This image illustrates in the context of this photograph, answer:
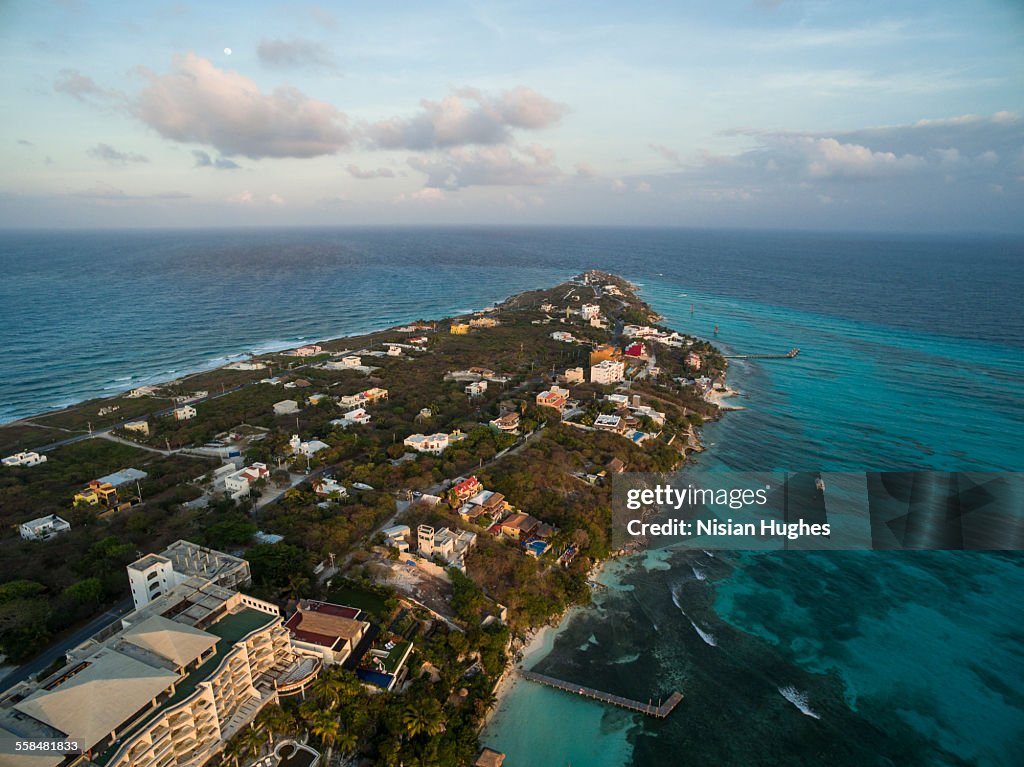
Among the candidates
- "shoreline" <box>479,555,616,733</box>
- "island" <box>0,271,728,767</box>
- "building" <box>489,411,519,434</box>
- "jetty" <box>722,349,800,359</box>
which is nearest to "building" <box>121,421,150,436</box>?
"island" <box>0,271,728,767</box>

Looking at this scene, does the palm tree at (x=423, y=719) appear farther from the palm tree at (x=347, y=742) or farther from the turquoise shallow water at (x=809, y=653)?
the turquoise shallow water at (x=809, y=653)

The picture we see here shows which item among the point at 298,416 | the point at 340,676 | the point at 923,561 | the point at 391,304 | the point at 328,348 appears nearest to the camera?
the point at 340,676

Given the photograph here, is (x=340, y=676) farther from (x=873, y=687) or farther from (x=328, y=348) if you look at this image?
(x=328, y=348)

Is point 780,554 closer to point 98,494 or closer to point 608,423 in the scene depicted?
point 608,423

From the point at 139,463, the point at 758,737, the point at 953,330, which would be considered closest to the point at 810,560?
the point at 758,737

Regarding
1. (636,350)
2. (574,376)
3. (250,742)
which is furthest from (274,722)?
(636,350)

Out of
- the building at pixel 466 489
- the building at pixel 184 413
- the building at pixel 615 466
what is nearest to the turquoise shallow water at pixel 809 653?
the building at pixel 615 466

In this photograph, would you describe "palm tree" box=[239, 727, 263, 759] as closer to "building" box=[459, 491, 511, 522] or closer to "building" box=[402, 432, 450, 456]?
"building" box=[459, 491, 511, 522]

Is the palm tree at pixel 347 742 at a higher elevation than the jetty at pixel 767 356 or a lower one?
lower
